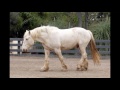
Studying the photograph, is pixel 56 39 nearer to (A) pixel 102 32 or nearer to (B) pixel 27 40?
(B) pixel 27 40

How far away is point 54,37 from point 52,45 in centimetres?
26

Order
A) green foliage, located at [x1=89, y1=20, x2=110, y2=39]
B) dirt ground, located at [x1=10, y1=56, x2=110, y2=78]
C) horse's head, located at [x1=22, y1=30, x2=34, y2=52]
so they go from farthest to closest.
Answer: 1. green foliage, located at [x1=89, y1=20, x2=110, y2=39]
2. horse's head, located at [x1=22, y1=30, x2=34, y2=52]
3. dirt ground, located at [x1=10, y1=56, x2=110, y2=78]

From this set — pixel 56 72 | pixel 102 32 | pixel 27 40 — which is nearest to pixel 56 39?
pixel 27 40

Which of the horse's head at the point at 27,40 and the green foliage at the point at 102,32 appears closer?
the horse's head at the point at 27,40

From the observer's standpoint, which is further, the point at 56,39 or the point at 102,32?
the point at 102,32

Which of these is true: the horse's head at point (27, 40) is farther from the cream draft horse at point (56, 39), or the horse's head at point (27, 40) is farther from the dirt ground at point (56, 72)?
the dirt ground at point (56, 72)

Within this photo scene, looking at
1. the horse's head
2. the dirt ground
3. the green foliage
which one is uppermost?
the green foliage

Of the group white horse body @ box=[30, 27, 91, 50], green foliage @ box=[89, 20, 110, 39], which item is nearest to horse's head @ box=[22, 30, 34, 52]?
white horse body @ box=[30, 27, 91, 50]

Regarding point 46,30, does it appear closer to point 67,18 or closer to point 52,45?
point 52,45

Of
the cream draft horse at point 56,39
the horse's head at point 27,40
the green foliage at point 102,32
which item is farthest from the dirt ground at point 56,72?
the green foliage at point 102,32

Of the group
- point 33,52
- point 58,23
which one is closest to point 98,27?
point 58,23

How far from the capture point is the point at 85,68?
10812mm

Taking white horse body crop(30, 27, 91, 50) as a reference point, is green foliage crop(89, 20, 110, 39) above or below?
above

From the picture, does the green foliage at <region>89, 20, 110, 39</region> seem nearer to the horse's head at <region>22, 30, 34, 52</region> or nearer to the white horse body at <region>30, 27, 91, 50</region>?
the white horse body at <region>30, 27, 91, 50</region>
